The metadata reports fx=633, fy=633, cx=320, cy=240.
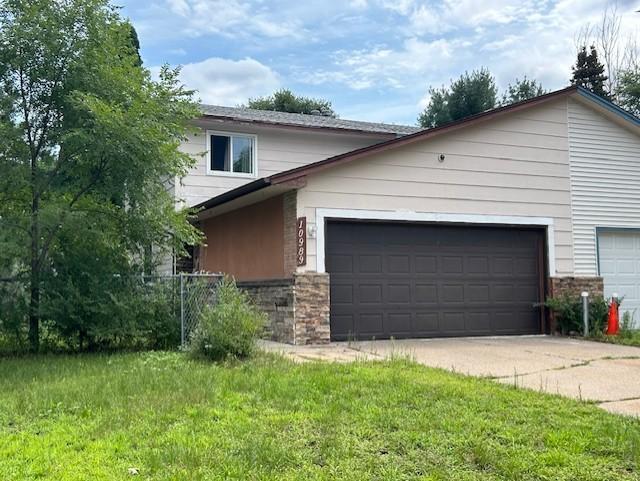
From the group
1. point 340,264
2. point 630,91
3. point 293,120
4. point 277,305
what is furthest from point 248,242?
point 630,91

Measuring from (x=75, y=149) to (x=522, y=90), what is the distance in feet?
94.5

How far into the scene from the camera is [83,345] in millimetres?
10141

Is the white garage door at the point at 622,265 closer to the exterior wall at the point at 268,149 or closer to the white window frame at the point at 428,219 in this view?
the white window frame at the point at 428,219

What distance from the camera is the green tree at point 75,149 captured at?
9.38m

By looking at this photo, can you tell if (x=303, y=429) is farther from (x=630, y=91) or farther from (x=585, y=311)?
(x=630, y=91)

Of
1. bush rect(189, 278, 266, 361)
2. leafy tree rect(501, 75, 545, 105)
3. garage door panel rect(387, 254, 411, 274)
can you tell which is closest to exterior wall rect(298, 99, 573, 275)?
garage door panel rect(387, 254, 411, 274)

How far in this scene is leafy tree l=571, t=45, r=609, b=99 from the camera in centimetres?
3169

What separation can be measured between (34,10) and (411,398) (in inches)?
308

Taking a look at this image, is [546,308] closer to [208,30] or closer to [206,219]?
[206,219]

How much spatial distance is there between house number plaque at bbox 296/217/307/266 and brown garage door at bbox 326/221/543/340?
0.54m

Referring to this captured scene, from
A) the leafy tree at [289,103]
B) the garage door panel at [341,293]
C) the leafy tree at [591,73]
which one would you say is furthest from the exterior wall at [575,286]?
the leafy tree at [289,103]

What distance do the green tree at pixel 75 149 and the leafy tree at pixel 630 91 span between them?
2405cm

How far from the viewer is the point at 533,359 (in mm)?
9195

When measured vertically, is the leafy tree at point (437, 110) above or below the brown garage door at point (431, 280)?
above
